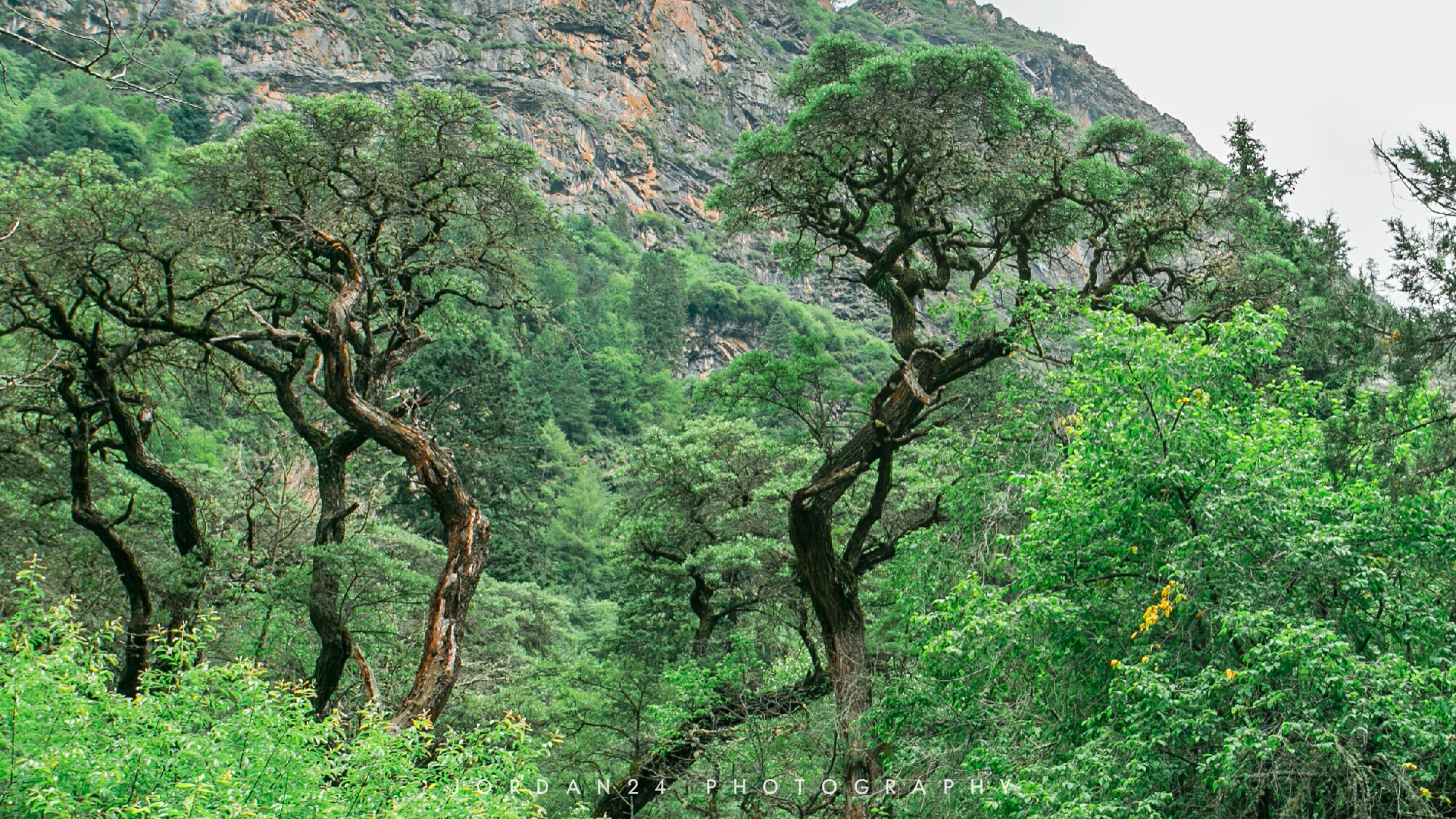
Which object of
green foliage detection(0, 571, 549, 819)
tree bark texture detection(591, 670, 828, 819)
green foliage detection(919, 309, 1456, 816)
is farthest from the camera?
tree bark texture detection(591, 670, 828, 819)

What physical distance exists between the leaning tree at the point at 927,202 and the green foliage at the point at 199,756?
462cm

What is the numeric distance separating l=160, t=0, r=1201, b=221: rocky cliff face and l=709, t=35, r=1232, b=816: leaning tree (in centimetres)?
8232

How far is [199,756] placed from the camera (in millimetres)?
4875

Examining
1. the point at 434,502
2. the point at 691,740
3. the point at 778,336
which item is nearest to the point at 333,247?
the point at 434,502

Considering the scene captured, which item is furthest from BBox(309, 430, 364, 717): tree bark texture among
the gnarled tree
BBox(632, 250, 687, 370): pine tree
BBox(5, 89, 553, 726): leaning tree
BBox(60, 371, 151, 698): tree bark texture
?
BBox(632, 250, 687, 370): pine tree

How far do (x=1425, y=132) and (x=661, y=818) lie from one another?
9.99 m

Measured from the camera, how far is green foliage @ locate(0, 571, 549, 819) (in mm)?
4609

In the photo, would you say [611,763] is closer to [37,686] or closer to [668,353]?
[37,686]

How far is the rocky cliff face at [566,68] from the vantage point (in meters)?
95.9

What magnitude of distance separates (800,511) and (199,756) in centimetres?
568

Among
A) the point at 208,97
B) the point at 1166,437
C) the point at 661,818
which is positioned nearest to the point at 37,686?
the point at 1166,437

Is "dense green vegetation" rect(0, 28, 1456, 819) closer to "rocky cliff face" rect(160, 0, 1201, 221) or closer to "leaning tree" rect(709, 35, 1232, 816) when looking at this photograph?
"leaning tree" rect(709, 35, 1232, 816)

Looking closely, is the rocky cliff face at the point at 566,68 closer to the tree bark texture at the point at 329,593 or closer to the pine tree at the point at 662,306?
the pine tree at the point at 662,306

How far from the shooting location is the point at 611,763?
1120 cm
